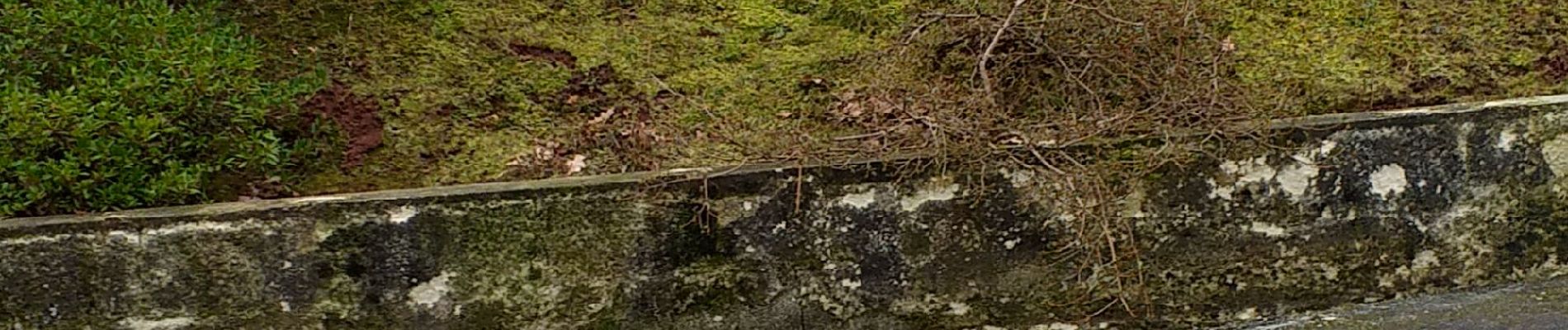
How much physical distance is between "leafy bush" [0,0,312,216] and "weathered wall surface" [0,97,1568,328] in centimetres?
9

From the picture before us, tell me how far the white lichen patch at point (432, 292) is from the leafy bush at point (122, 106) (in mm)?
559

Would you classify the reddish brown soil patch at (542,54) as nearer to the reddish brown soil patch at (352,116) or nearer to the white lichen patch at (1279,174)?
the reddish brown soil patch at (352,116)

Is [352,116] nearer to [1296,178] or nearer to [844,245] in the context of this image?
[844,245]

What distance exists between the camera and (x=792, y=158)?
10.7 ft

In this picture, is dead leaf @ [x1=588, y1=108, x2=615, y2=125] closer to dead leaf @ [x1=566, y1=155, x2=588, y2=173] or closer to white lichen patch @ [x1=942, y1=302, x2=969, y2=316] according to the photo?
dead leaf @ [x1=566, y1=155, x2=588, y2=173]

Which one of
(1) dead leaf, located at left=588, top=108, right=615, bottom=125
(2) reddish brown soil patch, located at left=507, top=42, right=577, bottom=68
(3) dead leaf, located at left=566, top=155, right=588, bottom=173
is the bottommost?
(3) dead leaf, located at left=566, top=155, right=588, bottom=173

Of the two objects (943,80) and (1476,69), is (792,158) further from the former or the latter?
(1476,69)

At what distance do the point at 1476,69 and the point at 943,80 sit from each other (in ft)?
5.89

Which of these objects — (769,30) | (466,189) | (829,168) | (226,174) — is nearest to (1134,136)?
(829,168)

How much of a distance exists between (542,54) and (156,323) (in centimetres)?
144

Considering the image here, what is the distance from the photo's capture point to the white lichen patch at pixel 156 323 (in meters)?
2.88

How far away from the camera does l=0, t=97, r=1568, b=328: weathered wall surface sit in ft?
9.50

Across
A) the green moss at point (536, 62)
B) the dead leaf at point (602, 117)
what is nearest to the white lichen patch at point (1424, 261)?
the green moss at point (536, 62)

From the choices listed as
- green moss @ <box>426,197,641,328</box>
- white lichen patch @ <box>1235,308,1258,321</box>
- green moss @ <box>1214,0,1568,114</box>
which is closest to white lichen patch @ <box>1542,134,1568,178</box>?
green moss @ <box>1214,0,1568,114</box>
